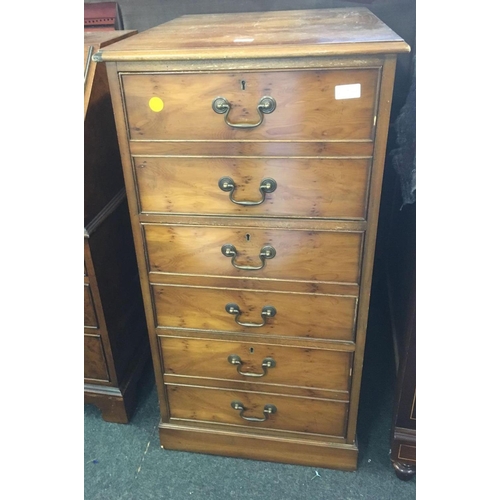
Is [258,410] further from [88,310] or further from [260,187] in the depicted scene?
[260,187]

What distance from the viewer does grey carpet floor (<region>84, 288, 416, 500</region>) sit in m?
1.19

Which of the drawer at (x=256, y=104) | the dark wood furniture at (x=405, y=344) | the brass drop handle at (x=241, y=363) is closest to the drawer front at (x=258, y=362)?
the brass drop handle at (x=241, y=363)

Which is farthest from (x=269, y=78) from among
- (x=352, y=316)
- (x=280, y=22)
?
(x=352, y=316)

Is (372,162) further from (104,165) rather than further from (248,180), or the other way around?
(104,165)

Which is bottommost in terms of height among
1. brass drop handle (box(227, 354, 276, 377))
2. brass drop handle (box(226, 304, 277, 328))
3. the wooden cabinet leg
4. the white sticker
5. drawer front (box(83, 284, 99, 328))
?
the wooden cabinet leg

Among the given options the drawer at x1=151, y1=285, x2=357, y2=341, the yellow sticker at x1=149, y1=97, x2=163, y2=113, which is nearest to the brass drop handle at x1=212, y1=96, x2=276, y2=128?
the yellow sticker at x1=149, y1=97, x2=163, y2=113

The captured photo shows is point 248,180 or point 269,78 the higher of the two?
point 269,78

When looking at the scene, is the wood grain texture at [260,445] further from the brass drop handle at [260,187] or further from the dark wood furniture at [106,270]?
the brass drop handle at [260,187]

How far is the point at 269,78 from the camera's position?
0.83 m

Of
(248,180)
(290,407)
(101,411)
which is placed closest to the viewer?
(248,180)

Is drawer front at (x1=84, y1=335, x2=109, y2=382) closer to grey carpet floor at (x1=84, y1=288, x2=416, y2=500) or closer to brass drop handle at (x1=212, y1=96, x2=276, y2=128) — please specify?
grey carpet floor at (x1=84, y1=288, x2=416, y2=500)

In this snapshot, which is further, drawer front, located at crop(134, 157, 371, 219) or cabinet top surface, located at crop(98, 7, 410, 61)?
drawer front, located at crop(134, 157, 371, 219)

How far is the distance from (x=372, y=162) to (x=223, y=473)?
90cm

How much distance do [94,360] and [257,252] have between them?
617mm
